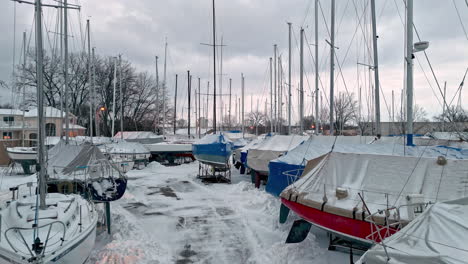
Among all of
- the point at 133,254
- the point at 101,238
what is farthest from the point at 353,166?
the point at 101,238

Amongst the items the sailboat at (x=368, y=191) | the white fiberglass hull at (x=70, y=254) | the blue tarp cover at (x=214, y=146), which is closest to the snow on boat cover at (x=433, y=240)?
the sailboat at (x=368, y=191)

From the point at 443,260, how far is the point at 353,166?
403cm

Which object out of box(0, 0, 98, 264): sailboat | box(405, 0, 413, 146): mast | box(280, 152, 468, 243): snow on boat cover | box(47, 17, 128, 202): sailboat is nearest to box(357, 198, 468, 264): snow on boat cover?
box(280, 152, 468, 243): snow on boat cover

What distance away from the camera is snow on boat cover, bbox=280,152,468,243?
5.95 meters

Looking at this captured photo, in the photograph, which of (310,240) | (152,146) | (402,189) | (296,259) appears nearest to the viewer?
(402,189)

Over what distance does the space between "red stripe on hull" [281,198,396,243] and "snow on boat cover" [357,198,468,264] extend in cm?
128

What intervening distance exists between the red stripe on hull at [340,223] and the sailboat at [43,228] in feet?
14.2

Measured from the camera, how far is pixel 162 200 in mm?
13328

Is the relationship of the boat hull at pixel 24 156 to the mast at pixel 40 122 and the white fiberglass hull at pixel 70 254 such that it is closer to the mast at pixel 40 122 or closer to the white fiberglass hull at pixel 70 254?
the mast at pixel 40 122

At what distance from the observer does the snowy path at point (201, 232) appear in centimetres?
736

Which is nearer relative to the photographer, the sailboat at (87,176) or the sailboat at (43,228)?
the sailboat at (43,228)

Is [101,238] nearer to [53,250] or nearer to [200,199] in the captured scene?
[53,250]

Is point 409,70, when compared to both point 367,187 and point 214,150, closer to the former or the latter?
point 367,187

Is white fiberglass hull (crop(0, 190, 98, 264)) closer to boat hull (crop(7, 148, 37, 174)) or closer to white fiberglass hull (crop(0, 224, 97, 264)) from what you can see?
white fiberglass hull (crop(0, 224, 97, 264))
